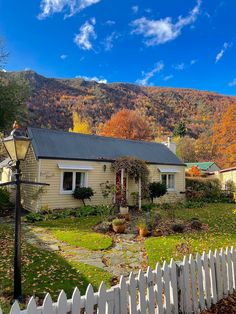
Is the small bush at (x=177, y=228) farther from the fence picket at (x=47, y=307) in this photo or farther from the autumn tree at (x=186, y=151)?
the autumn tree at (x=186, y=151)

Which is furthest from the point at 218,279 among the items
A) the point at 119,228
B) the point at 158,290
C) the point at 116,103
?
the point at 116,103

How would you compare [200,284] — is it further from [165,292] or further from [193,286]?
[165,292]

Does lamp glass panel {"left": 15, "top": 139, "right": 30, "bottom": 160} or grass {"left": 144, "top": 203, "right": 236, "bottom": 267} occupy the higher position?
lamp glass panel {"left": 15, "top": 139, "right": 30, "bottom": 160}

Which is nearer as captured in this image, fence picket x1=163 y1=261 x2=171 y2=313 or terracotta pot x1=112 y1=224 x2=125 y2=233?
fence picket x1=163 y1=261 x2=171 y2=313

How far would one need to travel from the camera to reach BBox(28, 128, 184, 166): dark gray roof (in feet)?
51.8

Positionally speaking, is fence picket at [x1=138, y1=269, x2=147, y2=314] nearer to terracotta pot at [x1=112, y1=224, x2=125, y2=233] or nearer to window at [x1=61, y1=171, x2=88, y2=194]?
terracotta pot at [x1=112, y1=224, x2=125, y2=233]

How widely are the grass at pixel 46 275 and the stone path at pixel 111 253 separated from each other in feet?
1.16

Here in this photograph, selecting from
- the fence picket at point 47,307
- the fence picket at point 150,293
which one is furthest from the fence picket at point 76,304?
the fence picket at point 150,293

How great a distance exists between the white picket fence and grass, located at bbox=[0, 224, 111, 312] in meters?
1.15

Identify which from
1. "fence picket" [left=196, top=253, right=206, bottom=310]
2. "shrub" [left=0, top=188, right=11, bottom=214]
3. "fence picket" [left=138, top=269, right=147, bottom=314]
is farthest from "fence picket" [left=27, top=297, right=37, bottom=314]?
"shrub" [left=0, top=188, right=11, bottom=214]

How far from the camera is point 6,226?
10852mm

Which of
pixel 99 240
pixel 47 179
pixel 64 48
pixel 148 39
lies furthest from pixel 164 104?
pixel 99 240

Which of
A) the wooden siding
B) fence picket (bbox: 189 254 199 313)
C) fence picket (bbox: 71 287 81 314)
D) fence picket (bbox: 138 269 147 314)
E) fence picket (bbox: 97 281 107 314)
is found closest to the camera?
fence picket (bbox: 71 287 81 314)

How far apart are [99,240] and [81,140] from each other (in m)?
10.4
